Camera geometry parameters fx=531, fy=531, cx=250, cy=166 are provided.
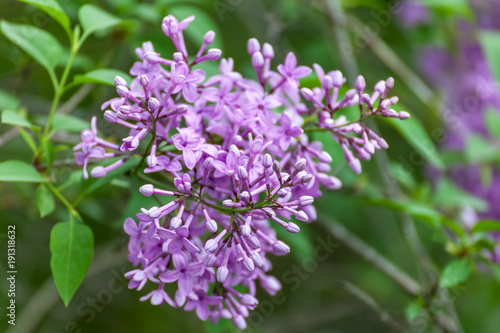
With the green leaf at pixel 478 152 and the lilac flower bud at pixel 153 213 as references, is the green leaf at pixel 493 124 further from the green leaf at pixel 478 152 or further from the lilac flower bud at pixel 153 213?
the lilac flower bud at pixel 153 213

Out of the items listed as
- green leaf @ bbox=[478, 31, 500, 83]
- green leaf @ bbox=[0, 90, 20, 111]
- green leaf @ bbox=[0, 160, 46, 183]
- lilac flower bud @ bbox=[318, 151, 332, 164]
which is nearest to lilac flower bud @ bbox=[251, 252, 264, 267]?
lilac flower bud @ bbox=[318, 151, 332, 164]

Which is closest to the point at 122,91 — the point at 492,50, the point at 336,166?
the point at 336,166

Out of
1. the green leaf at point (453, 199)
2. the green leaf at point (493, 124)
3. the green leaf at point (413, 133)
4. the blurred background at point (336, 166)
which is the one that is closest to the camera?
the green leaf at point (413, 133)

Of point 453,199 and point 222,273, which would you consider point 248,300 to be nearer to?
point 222,273

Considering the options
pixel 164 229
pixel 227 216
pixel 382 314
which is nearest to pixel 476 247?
pixel 382 314

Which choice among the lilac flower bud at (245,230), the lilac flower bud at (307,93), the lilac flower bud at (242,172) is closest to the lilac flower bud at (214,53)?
the lilac flower bud at (307,93)

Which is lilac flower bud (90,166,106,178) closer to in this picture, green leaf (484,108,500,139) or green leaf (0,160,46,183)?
green leaf (0,160,46,183)
